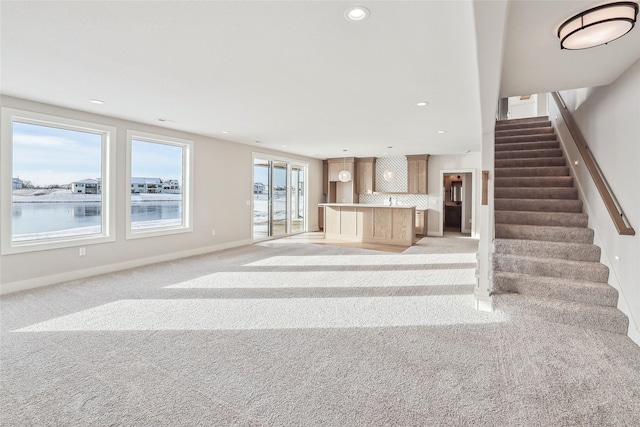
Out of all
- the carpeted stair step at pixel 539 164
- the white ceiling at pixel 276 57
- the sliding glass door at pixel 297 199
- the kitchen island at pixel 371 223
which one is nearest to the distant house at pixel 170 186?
the white ceiling at pixel 276 57

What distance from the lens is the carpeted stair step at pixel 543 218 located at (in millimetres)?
3821

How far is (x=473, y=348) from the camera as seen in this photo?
2.46 metres

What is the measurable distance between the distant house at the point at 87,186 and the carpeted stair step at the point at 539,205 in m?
5.87

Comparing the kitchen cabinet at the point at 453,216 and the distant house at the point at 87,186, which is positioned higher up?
the distant house at the point at 87,186

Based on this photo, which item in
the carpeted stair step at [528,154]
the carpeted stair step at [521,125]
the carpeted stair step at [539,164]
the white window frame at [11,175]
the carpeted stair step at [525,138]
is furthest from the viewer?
the carpeted stair step at [521,125]

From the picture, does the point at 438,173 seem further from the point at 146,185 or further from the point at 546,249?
the point at 146,185

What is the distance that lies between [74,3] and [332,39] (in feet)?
5.43

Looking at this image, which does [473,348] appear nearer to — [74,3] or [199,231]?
[74,3]

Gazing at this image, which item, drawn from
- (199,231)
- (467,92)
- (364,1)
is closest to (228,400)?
(364,1)

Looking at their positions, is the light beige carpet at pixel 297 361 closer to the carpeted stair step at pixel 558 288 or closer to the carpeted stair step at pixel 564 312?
the carpeted stair step at pixel 564 312

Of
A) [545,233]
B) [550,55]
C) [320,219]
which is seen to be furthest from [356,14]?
[320,219]

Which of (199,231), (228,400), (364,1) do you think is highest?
(364,1)

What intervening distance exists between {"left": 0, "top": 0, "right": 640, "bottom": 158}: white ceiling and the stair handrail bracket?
0.87 meters

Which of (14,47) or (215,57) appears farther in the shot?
(215,57)
